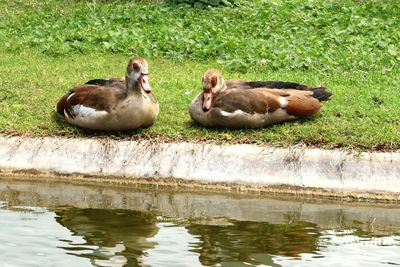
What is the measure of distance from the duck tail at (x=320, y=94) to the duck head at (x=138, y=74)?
73.1 inches

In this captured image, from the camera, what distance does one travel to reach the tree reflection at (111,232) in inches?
313

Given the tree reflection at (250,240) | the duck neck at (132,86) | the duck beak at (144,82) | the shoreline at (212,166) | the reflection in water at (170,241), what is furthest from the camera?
the duck neck at (132,86)

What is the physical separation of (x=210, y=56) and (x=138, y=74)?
3950 mm

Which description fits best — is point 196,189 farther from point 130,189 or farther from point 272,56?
point 272,56

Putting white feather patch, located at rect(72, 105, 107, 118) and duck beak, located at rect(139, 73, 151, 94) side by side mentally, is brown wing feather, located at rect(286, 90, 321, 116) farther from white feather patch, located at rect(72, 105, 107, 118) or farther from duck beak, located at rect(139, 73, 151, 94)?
white feather patch, located at rect(72, 105, 107, 118)

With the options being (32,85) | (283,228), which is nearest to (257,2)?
(32,85)

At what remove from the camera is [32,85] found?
12398mm

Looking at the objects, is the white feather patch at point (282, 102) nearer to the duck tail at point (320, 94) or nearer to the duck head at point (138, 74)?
the duck tail at point (320, 94)

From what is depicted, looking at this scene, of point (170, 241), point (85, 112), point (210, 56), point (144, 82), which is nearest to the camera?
point (170, 241)

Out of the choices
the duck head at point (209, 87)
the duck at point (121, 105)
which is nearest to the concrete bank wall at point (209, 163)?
the duck at point (121, 105)

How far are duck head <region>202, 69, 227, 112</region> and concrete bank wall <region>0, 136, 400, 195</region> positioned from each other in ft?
1.64

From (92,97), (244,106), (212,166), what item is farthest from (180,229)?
(92,97)

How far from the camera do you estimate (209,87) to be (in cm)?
1055

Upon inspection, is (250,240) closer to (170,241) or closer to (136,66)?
(170,241)
